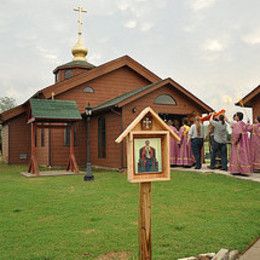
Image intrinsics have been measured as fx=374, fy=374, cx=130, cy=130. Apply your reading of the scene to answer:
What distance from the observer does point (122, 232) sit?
582cm

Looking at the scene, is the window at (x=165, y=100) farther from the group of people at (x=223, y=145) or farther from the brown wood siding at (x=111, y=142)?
the group of people at (x=223, y=145)

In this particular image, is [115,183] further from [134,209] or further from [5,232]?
[5,232]

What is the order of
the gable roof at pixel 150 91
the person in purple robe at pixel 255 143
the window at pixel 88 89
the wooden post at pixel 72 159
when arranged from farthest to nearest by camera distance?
the window at pixel 88 89, the wooden post at pixel 72 159, the gable roof at pixel 150 91, the person in purple robe at pixel 255 143

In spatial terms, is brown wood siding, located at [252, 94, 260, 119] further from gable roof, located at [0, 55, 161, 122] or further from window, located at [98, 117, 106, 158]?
gable roof, located at [0, 55, 161, 122]

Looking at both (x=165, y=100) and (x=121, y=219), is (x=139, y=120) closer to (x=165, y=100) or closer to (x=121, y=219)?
(x=121, y=219)

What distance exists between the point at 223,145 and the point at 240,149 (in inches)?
54.9

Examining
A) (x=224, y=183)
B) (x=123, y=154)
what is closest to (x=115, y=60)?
(x=123, y=154)

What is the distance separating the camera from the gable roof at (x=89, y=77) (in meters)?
20.0

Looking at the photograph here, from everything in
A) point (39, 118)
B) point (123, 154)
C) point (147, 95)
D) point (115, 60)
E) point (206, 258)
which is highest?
point (115, 60)

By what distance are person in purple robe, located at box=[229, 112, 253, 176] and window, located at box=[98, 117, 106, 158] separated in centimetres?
768

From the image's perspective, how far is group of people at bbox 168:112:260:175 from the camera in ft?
40.7

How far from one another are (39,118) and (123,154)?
401 centimetres

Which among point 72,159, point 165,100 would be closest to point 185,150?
point 165,100

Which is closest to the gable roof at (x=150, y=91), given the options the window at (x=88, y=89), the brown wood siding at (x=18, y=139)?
the window at (x=88, y=89)
